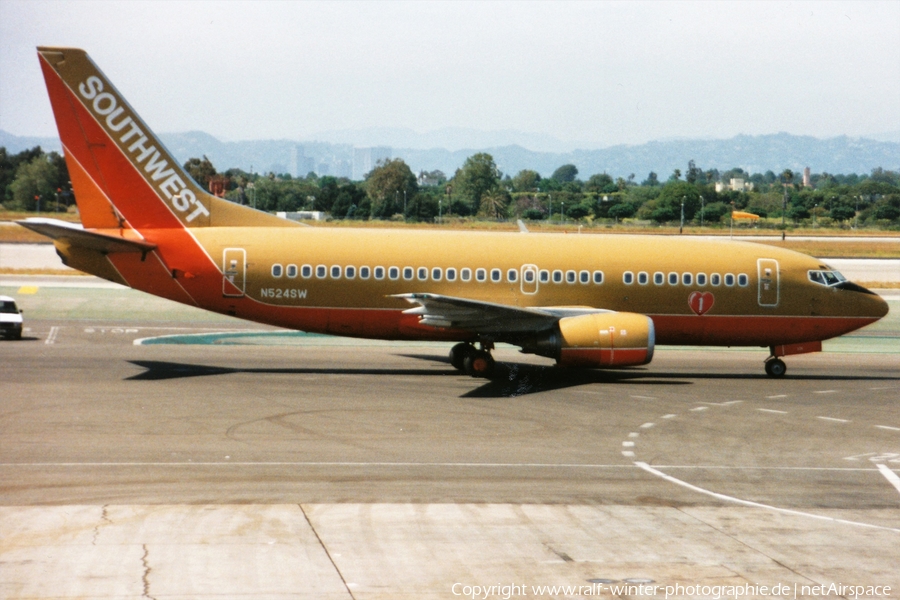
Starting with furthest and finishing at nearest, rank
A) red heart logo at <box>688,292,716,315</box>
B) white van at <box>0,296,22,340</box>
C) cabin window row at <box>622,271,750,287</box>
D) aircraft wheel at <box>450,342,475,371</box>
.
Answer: white van at <box>0,296,22,340</box> < aircraft wheel at <box>450,342,475,371</box> < red heart logo at <box>688,292,716,315</box> < cabin window row at <box>622,271,750,287</box>

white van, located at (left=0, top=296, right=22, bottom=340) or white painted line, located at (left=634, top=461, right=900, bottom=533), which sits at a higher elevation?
white van, located at (left=0, top=296, right=22, bottom=340)

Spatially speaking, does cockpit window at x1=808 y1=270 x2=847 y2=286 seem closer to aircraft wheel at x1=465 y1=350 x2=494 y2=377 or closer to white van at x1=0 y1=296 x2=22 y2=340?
aircraft wheel at x1=465 y1=350 x2=494 y2=377

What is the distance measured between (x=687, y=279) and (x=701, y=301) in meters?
0.81

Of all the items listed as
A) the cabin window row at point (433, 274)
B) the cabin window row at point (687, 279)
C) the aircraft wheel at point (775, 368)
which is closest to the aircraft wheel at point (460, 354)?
the cabin window row at point (433, 274)

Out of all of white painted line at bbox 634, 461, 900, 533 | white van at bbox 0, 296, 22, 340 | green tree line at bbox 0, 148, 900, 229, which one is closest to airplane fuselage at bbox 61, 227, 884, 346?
white van at bbox 0, 296, 22, 340

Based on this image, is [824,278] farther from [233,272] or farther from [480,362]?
[233,272]

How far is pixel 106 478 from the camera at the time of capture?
16.9 metres

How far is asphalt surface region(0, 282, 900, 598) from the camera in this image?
486 inches

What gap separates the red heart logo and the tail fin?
49.8ft

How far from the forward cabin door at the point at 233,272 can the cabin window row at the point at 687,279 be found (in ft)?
38.1

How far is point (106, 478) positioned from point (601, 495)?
870 cm

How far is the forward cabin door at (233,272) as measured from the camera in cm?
2873

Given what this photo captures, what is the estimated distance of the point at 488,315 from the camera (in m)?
27.6

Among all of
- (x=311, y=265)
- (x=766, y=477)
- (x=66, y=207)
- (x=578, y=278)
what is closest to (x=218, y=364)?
(x=311, y=265)
